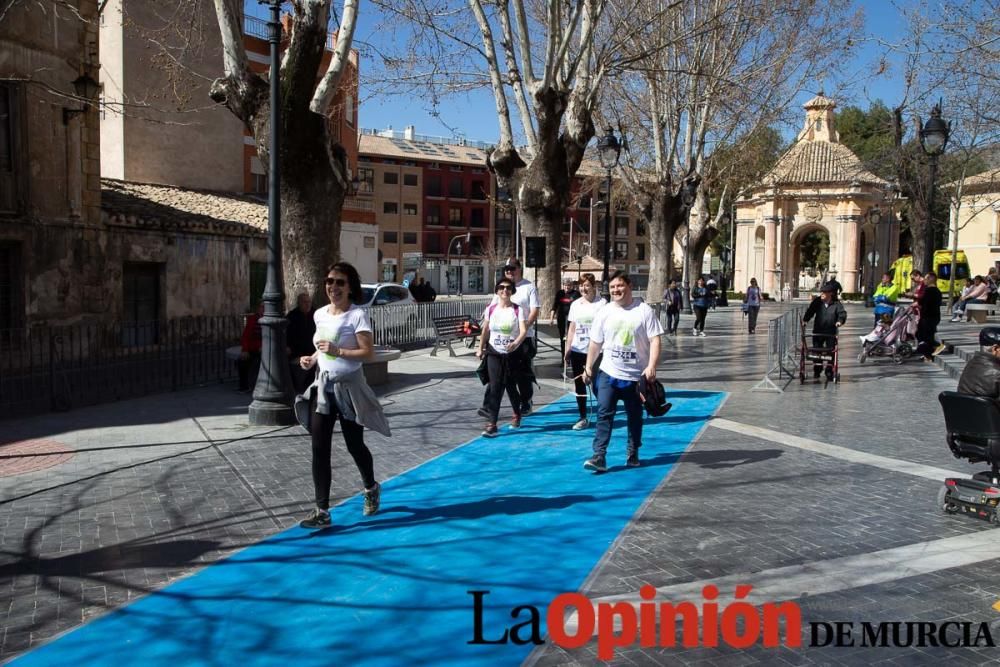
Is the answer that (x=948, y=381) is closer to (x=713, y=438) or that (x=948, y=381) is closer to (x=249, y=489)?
(x=713, y=438)

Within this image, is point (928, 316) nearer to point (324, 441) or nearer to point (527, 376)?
point (527, 376)

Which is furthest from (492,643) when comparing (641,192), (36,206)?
(641,192)

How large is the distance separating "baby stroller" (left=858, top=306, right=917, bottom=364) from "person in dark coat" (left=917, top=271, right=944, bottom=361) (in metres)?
0.17

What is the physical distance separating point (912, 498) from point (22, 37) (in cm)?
1623

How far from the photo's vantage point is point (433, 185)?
72000mm

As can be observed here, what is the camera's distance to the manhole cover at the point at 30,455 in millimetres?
7602

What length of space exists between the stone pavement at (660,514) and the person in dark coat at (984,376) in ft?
3.05

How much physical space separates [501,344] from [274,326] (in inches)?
107

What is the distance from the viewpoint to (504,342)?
344 inches

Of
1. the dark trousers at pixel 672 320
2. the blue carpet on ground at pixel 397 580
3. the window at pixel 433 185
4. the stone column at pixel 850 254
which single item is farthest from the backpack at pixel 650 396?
the window at pixel 433 185

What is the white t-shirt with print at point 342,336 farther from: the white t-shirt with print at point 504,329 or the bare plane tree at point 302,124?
the bare plane tree at point 302,124

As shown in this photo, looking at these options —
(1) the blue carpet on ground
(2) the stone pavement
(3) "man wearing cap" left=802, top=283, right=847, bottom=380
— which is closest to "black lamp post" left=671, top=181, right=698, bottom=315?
(3) "man wearing cap" left=802, top=283, right=847, bottom=380

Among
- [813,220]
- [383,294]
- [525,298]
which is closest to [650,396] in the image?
[525,298]

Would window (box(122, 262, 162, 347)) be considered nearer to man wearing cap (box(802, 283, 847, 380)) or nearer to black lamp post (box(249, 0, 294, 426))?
black lamp post (box(249, 0, 294, 426))
